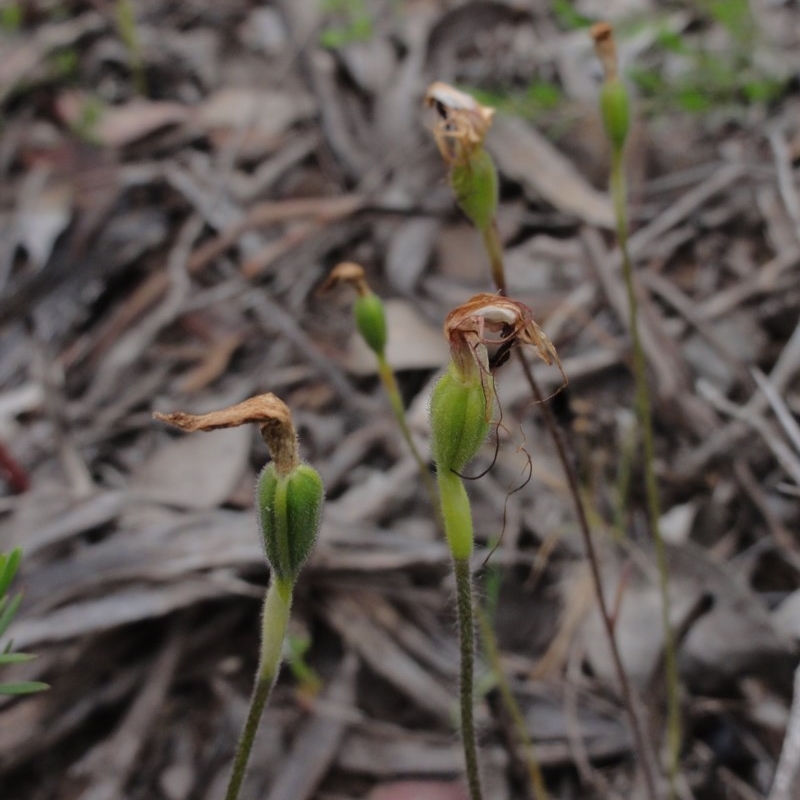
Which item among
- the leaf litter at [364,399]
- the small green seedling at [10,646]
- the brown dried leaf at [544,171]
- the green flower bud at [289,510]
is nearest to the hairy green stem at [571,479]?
the leaf litter at [364,399]

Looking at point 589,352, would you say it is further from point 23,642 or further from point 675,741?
point 23,642

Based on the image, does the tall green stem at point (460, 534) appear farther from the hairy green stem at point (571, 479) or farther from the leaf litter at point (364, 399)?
the hairy green stem at point (571, 479)

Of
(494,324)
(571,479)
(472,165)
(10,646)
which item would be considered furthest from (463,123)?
(10,646)

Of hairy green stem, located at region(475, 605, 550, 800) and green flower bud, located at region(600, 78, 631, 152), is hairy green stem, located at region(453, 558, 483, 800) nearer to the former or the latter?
hairy green stem, located at region(475, 605, 550, 800)

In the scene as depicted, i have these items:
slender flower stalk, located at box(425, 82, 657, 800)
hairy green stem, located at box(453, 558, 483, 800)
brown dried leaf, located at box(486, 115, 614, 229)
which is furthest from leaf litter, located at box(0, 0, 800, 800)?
slender flower stalk, located at box(425, 82, 657, 800)

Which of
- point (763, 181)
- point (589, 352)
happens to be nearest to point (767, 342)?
point (589, 352)

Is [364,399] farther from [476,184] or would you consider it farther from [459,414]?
[459,414]
